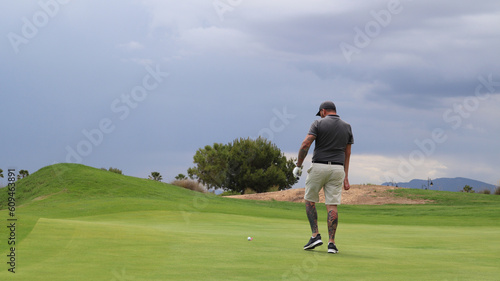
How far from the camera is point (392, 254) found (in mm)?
10344

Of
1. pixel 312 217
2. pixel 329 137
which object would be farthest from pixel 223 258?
pixel 329 137

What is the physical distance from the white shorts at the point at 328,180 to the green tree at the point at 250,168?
5460cm

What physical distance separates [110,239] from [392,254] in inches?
225

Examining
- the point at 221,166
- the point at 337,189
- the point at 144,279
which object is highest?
the point at 221,166

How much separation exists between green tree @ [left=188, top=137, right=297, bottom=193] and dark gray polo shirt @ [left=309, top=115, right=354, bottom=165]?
5466cm

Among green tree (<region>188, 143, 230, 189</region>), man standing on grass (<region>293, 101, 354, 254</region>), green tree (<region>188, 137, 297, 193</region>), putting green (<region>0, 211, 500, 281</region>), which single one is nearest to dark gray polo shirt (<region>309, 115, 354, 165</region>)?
man standing on grass (<region>293, 101, 354, 254</region>)

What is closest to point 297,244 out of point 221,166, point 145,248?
point 145,248

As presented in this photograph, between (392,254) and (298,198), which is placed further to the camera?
(298,198)

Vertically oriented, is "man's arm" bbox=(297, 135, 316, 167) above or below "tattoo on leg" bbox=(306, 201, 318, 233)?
above

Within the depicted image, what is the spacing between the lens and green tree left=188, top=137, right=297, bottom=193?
66.8 meters

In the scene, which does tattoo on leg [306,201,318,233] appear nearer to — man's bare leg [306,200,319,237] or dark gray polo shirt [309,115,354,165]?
man's bare leg [306,200,319,237]

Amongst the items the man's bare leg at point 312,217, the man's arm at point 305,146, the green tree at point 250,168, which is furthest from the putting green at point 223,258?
the green tree at point 250,168

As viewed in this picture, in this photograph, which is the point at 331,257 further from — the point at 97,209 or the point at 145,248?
the point at 97,209

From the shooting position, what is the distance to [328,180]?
35.2 ft
